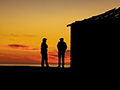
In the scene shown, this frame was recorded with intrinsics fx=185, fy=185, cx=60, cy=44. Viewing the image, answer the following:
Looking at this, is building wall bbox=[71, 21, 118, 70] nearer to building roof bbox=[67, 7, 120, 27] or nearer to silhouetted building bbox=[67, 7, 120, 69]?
silhouetted building bbox=[67, 7, 120, 69]

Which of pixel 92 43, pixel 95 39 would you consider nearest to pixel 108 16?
pixel 95 39

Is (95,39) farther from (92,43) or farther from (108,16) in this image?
(108,16)

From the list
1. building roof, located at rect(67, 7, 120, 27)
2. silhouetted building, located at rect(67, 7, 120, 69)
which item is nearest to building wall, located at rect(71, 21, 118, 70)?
silhouetted building, located at rect(67, 7, 120, 69)

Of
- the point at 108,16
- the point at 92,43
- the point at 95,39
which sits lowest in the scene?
the point at 92,43

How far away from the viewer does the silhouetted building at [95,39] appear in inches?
673

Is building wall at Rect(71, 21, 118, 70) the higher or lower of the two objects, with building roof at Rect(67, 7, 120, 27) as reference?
lower

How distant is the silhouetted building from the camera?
1709 cm

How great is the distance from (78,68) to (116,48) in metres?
5.11

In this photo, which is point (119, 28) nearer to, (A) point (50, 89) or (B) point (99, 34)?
(B) point (99, 34)

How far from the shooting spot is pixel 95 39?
1834 centimetres

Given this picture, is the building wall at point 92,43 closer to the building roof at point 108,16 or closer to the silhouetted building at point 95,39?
the silhouetted building at point 95,39

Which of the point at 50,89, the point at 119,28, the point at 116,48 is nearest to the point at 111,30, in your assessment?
the point at 119,28

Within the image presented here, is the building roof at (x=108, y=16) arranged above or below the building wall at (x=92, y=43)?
above

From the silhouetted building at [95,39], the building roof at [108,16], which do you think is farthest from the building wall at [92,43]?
the building roof at [108,16]
